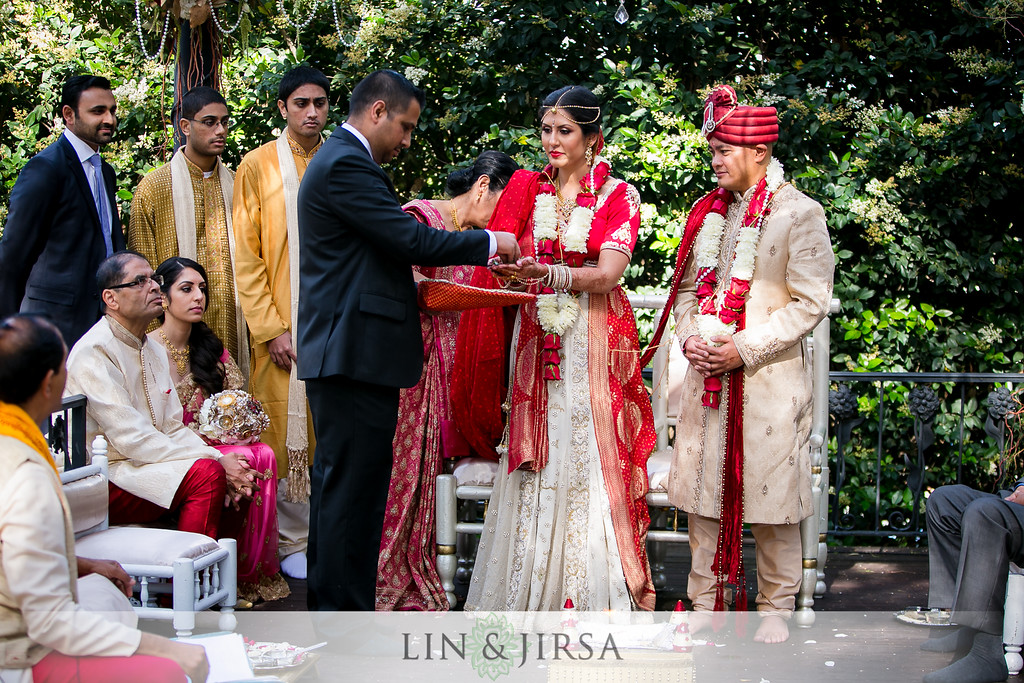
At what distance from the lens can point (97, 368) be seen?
3.93m

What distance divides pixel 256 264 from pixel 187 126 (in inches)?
31.1

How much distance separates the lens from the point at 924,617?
14.1ft

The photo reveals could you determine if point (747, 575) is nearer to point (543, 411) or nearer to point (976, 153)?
point (543, 411)

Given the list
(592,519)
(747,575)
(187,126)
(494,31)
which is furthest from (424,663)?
(494,31)

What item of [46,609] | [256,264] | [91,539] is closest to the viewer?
[46,609]

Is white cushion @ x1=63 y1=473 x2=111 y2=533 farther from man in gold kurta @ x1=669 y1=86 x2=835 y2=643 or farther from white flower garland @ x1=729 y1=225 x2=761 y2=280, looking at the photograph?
white flower garland @ x1=729 y1=225 x2=761 y2=280

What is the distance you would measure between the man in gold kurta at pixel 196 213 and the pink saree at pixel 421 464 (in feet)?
3.74

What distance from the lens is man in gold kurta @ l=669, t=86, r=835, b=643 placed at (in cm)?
375

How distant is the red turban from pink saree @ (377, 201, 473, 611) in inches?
49.5

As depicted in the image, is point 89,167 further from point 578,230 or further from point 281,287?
point 578,230

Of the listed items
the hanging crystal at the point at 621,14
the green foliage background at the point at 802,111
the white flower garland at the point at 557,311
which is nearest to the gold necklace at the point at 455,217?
the white flower garland at the point at 557,311

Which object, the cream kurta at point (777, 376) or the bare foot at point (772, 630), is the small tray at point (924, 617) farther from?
the cream kurta at point (777, 376)

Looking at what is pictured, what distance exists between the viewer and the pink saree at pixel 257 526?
4.44 m

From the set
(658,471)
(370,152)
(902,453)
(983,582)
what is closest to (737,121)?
(370,152)
